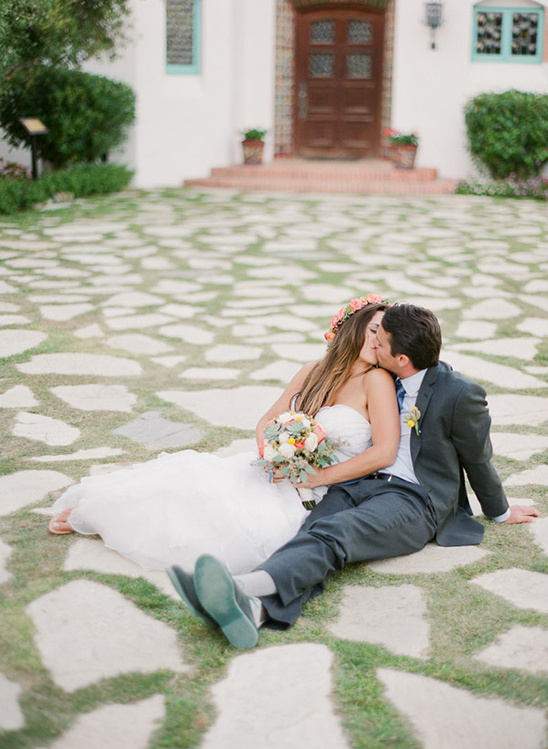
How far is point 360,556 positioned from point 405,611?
10.8 inches

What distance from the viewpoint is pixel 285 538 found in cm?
305

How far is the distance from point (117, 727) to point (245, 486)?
1.14 meters

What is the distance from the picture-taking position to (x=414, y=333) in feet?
10.3

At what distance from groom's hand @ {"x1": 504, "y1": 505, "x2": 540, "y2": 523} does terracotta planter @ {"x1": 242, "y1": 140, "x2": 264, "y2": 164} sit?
12.2 metres

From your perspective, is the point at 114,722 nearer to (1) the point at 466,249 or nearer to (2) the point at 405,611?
(2) the point at 405,611

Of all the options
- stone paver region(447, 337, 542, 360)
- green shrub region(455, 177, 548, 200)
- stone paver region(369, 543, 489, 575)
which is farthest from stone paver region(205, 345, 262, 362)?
green shrub region(455, 177, 548, 200)

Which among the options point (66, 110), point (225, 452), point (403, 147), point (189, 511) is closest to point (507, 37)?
point (403, 147)

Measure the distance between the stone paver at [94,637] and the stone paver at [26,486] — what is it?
707mm

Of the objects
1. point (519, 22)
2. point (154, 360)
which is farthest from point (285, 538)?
point (519, 22)

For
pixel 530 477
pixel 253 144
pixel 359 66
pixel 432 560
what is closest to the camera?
pixel 432 560

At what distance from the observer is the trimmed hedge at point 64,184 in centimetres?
1081

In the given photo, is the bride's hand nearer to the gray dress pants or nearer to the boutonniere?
the gray dress pants

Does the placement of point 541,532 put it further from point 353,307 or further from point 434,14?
point 434,14

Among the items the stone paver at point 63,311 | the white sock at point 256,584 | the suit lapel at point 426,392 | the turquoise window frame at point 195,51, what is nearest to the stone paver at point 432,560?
the suit lapel at point 426,392
